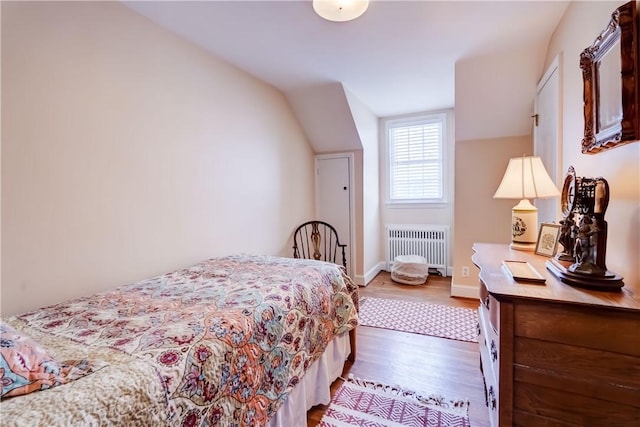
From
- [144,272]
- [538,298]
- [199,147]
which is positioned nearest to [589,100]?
[538,298]

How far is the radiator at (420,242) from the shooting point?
4.05 meters

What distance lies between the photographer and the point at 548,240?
156 cm

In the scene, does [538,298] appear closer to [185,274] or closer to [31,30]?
[185,274]

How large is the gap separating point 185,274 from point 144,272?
0.27 metres

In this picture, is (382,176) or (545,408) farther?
(382,176)

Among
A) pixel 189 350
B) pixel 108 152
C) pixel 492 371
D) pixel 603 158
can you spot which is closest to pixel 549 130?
pixel 603 158

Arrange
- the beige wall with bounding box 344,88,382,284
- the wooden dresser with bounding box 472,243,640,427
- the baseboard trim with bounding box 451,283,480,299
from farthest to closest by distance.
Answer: the beige wall with bounding box 344,88,382,284
the baseboard trim with bounding box 451,283,480,299
the wooden dresser with bounding box 472,243,640,427

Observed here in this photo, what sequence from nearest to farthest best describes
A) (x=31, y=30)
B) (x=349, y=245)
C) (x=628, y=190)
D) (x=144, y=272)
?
(x=628, y=190)
(x=31, y=30)
(x=144, y=272)
(x=349, y=245)

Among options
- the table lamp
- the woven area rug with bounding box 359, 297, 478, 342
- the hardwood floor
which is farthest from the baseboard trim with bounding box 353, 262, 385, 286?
the table lamp

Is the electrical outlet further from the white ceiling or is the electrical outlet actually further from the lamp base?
the white ceiling

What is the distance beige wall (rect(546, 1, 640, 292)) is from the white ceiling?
25cm

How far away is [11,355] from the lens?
2.49 ft


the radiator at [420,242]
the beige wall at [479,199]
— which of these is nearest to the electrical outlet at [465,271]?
the beige wall at [479,199]

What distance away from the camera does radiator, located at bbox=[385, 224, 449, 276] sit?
4055 mm
